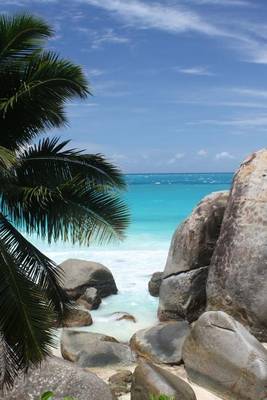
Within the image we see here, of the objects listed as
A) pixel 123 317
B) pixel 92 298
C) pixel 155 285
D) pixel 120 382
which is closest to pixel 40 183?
pixel 120 382

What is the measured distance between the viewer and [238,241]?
10578 mm

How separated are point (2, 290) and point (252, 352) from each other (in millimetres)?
3887

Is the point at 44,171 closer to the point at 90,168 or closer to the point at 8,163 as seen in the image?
the point at 90,168

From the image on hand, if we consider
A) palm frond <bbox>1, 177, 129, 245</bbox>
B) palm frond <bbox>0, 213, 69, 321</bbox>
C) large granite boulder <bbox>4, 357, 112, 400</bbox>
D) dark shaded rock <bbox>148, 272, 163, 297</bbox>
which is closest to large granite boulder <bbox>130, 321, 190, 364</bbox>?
large granite boulder <bbox>4, 357, 112, 400</bbox>

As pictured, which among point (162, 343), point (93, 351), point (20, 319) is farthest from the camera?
point (162, 343)

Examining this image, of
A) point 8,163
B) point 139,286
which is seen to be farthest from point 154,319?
point 8,163

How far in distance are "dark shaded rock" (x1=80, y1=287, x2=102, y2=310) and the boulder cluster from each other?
24 mm

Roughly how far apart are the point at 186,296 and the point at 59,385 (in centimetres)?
497

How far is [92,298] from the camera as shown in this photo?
13266mm

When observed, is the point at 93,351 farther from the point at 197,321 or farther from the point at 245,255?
the point at 245,255

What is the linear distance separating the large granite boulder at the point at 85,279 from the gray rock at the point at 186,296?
262 centimetres

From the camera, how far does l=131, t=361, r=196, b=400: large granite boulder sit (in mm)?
7203

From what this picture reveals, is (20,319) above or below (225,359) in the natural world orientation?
above

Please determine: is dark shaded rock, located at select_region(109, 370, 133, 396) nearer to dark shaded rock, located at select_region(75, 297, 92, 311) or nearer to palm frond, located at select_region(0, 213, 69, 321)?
palm frond, located at select_region(0, 213, 69, 321)
